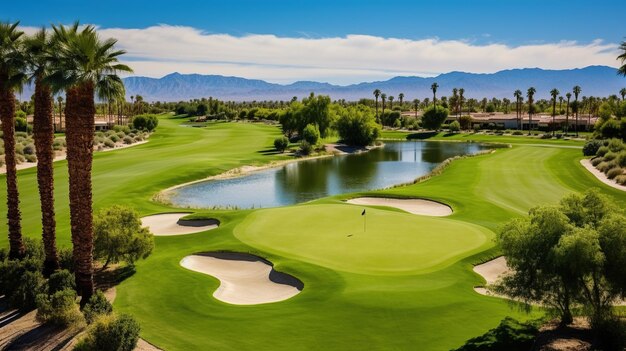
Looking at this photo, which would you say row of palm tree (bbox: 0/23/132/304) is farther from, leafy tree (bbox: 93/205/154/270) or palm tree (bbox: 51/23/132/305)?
leafy tree (bbox: 93/205/154/270)

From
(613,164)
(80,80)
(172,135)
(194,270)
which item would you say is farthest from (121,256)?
(172,135)

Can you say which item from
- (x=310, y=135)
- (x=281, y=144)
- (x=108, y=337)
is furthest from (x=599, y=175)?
A: (x=108, y=337)

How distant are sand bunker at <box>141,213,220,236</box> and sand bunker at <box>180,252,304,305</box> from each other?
23.5 ft

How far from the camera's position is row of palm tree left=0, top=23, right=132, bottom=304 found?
65.6 ft

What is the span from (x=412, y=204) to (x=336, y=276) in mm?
23378

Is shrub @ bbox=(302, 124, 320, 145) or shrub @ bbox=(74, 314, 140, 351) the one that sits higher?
shrub @ bbox=(302, 124, 320, 145)

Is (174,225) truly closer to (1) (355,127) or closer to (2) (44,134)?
(2) (44,134)

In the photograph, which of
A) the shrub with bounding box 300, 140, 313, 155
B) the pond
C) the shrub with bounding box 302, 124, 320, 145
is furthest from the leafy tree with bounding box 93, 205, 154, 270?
the shrub with bounding box 302, 124, 320, 145

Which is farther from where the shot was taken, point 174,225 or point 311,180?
point 311,180

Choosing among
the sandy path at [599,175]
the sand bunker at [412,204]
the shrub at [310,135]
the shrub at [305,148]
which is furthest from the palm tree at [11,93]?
the shrub at [310,135]

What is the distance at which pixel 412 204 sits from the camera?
4503 cm

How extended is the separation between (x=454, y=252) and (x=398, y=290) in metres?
6.61

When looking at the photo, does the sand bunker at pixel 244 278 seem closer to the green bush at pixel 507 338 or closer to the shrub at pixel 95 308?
the shrub at pixel 95 308

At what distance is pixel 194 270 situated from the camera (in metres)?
26.4
